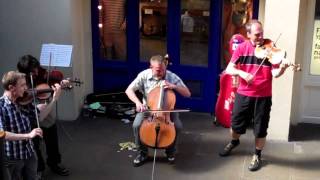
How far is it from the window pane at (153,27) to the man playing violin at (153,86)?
186 cm

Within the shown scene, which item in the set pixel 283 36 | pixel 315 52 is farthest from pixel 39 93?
pixel 315 52

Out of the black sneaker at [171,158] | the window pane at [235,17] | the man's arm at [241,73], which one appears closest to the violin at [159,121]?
the black sneaker at [171,158]

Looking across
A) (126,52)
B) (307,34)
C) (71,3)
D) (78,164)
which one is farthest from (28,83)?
(307,34)

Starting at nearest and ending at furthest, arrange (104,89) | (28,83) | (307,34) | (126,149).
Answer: (28,83) → (126,149) → (307,34) → (104,89)

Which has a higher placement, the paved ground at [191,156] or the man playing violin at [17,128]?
the man playing violin at [17,128]

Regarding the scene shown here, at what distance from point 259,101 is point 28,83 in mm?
A: 2443

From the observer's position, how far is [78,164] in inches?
229

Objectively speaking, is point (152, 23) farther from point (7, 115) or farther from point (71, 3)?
point (7, 115)

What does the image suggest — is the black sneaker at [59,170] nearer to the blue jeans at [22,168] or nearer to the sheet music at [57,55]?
the blue jeans at [22,168]

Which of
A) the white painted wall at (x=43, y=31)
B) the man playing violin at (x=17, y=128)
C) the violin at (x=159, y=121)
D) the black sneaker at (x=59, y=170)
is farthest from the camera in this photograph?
the white painted wall at (x=43, y=31)

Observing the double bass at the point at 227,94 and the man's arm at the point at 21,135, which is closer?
the man's arm at the point at 21,135

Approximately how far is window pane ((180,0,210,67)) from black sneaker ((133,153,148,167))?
2098 millimetres

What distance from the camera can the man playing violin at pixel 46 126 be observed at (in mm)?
5059

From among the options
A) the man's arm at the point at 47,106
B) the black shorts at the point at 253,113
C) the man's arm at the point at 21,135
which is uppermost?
the man's arm at the point at 47,106
